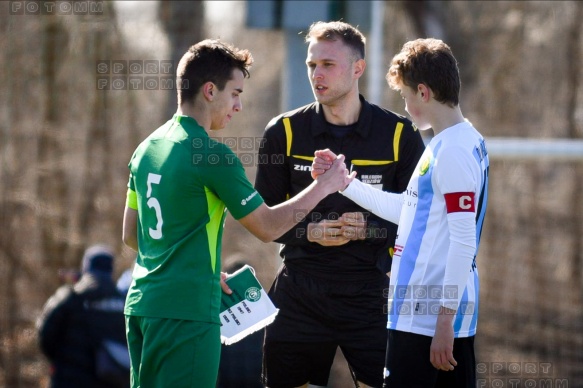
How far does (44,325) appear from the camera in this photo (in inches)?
265

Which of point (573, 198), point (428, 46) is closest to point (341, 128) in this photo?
point (428, 46)

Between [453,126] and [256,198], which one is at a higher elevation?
[453,126]

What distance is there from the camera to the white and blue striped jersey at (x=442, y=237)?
3.39 m

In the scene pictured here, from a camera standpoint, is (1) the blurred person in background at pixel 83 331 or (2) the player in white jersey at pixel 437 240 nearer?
(2) the player in white jersey at pixel 437 240

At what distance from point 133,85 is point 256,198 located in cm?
940

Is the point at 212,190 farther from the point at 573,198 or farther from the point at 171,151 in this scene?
the point at 573,198

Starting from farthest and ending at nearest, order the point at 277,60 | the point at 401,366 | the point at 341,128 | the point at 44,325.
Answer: the point at 277,60 → the point at 44,325 → the point at 341,128 → the point at 401,366

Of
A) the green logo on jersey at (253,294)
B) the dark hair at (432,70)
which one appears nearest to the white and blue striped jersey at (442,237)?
the dark hair at (432,70)

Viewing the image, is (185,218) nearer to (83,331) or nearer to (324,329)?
(324,329)

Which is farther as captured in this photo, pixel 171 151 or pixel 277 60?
pixel 277 60

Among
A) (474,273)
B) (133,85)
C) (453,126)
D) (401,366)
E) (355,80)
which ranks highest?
(133,85)

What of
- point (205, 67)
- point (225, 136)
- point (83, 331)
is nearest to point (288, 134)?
point (205, 67)

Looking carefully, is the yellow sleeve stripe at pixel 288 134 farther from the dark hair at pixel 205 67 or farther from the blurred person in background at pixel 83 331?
the blurred person in background at pixel 83 331

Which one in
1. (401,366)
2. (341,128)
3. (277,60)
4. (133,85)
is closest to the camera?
(401,366)
